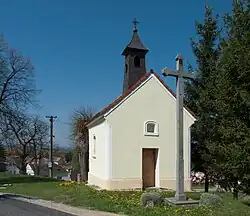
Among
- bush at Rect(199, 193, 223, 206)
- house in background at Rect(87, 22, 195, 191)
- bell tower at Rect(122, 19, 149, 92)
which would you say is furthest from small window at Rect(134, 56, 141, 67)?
bush at Rect(199, 193, 223, 206)

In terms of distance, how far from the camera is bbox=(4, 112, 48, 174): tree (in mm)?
25578

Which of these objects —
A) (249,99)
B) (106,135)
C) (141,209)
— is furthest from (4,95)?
(249,99)

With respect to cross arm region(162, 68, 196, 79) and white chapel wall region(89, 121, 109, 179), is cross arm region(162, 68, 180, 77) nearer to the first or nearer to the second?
cross arm region(162, 68, 196, 79)

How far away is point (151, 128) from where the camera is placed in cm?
1862

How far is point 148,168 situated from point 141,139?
190 centimetres

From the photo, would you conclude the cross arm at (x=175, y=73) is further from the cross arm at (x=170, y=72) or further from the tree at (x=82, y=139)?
the tree at (x=82, y=139)

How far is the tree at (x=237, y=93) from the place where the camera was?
9.59 m

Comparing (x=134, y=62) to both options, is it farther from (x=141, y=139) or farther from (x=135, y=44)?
(x=141, y=139)

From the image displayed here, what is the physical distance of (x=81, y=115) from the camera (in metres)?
33.7

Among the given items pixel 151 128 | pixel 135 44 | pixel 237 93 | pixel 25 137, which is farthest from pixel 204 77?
pixel 25 137

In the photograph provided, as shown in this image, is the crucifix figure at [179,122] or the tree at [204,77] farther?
the tree at [204,77]

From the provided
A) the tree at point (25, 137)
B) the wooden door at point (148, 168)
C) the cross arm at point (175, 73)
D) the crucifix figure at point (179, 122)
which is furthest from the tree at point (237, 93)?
the tree at point (25, 137)

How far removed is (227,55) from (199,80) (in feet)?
25.8

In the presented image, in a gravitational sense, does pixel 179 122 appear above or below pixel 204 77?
below
